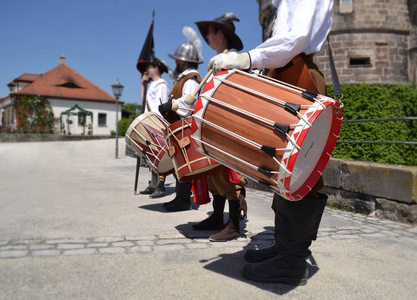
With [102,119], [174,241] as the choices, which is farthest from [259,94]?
[102,119]

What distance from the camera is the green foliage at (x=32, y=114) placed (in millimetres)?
31266

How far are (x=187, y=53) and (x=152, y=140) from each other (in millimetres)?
1094

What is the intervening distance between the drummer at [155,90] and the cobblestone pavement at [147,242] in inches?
86.2

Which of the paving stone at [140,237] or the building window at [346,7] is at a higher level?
the building window at [346,7]

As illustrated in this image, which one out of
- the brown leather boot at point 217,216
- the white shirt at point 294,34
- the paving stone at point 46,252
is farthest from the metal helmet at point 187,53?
the paving stone at point 46,252

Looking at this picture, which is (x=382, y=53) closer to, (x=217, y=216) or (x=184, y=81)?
(x=184, y=81)

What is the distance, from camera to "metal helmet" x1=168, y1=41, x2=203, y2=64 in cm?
430

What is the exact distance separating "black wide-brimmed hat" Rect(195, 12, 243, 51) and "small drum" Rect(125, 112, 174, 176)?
113 cm

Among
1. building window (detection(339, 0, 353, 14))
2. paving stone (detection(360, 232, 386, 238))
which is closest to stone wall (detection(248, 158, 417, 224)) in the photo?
paving stone (detection(360, 232, 386, 238))

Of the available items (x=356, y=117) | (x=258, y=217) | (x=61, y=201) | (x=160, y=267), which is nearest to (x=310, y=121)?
(x=160, y=267)

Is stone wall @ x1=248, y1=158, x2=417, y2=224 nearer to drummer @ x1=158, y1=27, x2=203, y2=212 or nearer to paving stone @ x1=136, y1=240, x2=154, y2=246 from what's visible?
drummer @ x1=158, y1=27, x2=203, y2=212

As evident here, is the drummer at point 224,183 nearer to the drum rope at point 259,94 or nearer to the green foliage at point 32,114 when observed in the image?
the drum rope at point 259,94

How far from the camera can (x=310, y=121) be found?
1805 millimetres

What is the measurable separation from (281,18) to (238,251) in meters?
1.76
